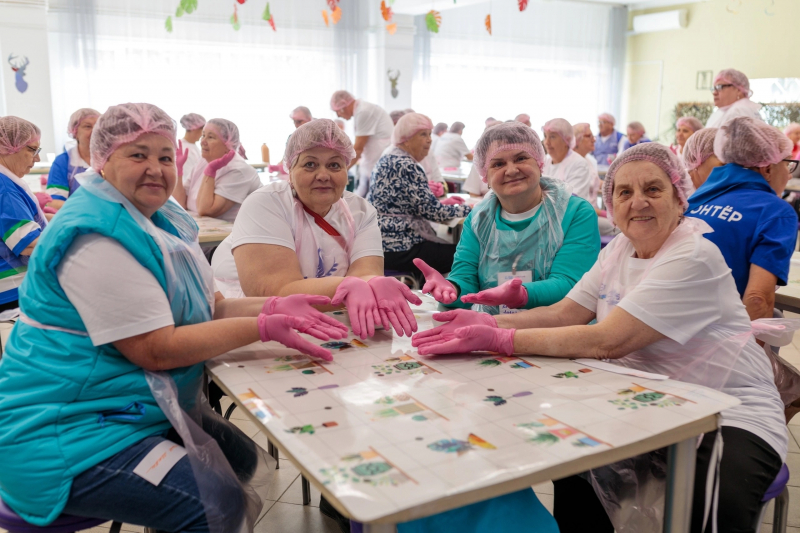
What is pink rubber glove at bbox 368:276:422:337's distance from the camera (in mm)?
1626

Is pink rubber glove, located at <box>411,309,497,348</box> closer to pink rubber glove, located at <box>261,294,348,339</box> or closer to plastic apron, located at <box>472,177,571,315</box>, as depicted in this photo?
pink rubber glove, located at <box>261,294,348,339</box>

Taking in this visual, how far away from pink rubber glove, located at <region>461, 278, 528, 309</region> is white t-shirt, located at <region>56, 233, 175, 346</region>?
2.92 ft

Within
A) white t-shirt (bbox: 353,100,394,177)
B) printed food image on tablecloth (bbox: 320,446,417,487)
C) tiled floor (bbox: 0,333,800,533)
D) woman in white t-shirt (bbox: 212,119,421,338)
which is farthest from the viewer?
white t-shirt (bbox: 353,100,394,177)

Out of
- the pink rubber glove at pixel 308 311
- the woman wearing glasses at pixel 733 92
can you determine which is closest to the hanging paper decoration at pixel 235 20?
the woman wearing glasses at pixel 733 92

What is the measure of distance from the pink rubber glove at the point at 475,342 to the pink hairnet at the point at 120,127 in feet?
2.53

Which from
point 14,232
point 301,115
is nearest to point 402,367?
point 14,232

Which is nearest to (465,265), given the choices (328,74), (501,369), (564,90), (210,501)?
(501,369)

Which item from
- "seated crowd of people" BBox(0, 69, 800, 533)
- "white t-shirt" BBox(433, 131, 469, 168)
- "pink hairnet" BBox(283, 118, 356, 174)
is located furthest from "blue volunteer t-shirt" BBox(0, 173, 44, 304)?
"white t-shirt" BBox(433, 131, 469, 168)

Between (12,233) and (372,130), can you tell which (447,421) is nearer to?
(12,233)

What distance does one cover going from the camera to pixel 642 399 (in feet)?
4.08

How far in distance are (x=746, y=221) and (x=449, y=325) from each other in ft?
3.77

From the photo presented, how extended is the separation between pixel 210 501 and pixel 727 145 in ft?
6.26

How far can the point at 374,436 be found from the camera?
3.52ft

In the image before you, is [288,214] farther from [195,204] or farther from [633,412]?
[195,204]
